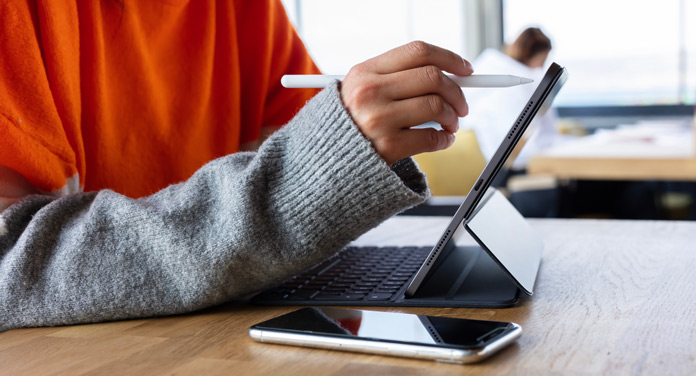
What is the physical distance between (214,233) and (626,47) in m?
4.30

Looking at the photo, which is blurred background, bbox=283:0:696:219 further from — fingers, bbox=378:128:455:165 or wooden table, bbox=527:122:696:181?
fingers, bbox=378:128:455:165

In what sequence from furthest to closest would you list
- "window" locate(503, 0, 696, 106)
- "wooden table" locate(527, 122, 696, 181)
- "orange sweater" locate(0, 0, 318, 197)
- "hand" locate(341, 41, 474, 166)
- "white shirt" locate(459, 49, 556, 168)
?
"window" locate(503, 0, 696, 106) < "white shirt" locate(459, 49, 556, 168) < "wooden table" locate(527, 122, 696, 181) < "orange sweater" locate(0, 0, 318, 197) < "hand" locate(341, 41, 474, 166)

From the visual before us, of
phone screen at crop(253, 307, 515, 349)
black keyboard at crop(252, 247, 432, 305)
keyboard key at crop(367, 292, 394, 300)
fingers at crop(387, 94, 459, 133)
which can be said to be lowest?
black keyboard at crop(252, 247, 432, 305)

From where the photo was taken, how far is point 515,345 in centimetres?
50

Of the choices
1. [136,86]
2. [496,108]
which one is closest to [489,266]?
[136,86]

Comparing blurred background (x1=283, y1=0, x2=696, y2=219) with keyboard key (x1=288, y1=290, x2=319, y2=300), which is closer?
keyboard key (x1=288, y1=290, x2=319, y2=300)

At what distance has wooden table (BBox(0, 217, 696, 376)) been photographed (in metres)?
0.47

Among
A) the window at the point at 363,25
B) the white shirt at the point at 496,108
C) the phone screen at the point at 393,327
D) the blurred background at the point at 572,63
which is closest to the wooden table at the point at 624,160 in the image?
the blurred background at the point at 572,63

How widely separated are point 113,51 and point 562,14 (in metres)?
4.06

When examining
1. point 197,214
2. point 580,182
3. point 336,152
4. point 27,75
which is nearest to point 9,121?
point 27,75

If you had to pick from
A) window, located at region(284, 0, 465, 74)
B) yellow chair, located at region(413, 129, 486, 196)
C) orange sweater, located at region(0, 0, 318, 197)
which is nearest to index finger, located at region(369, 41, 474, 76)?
orange sweater, located at region(0, 0, 318, 197)

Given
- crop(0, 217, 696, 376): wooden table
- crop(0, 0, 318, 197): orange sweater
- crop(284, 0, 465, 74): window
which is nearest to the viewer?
crop(0, 217, 696, 376): wooden table

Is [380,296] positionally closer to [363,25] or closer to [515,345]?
[515,345]

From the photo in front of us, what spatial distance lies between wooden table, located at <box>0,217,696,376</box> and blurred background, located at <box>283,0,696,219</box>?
2.51 m
